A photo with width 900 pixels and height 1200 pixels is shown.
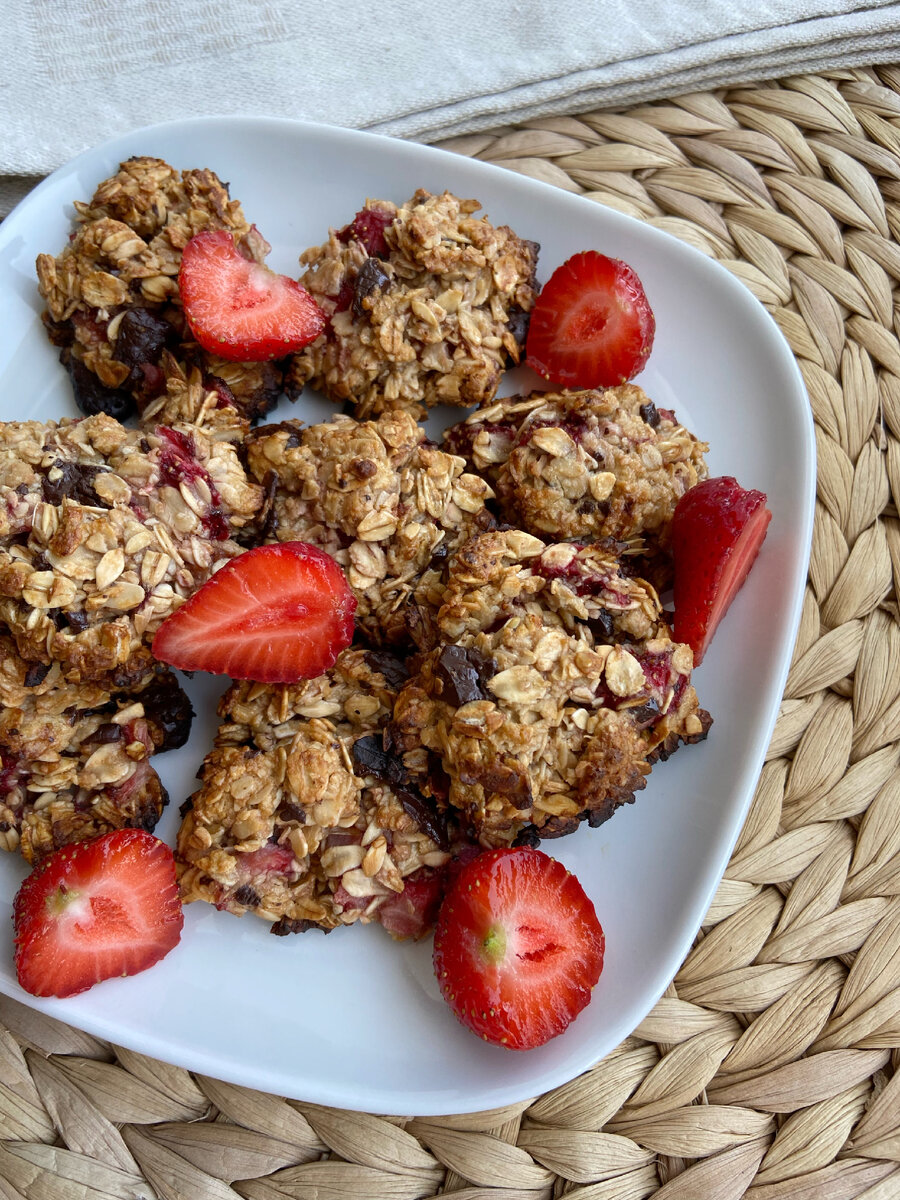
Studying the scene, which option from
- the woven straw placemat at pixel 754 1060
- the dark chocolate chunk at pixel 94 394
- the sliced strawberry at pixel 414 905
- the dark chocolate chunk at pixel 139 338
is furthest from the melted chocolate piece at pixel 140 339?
the woven straw placemat at pixel 754 1060

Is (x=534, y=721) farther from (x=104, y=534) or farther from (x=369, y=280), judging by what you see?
(x=369, y=280)

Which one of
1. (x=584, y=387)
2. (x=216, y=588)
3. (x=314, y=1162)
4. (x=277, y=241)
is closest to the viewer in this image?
(x=216, y=588)

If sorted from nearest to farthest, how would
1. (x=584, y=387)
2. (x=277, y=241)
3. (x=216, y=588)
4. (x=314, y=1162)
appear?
(x=216, y=588)
(x=314, y=1162)
(x=584, y=387)
(x=277, y=241)

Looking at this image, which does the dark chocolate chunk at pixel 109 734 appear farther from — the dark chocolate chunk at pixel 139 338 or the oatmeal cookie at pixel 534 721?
the dark chocolate chunk at pixel 139 338

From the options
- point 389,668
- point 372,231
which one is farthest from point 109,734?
point 372,231

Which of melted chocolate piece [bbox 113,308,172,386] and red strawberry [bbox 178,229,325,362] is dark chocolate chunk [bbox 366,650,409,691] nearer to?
red strawberry [bbox 178,229,325,362]

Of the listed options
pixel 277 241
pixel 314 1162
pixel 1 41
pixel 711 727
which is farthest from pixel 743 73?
pixel 314 1162

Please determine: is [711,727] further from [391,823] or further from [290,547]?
[290,547]
